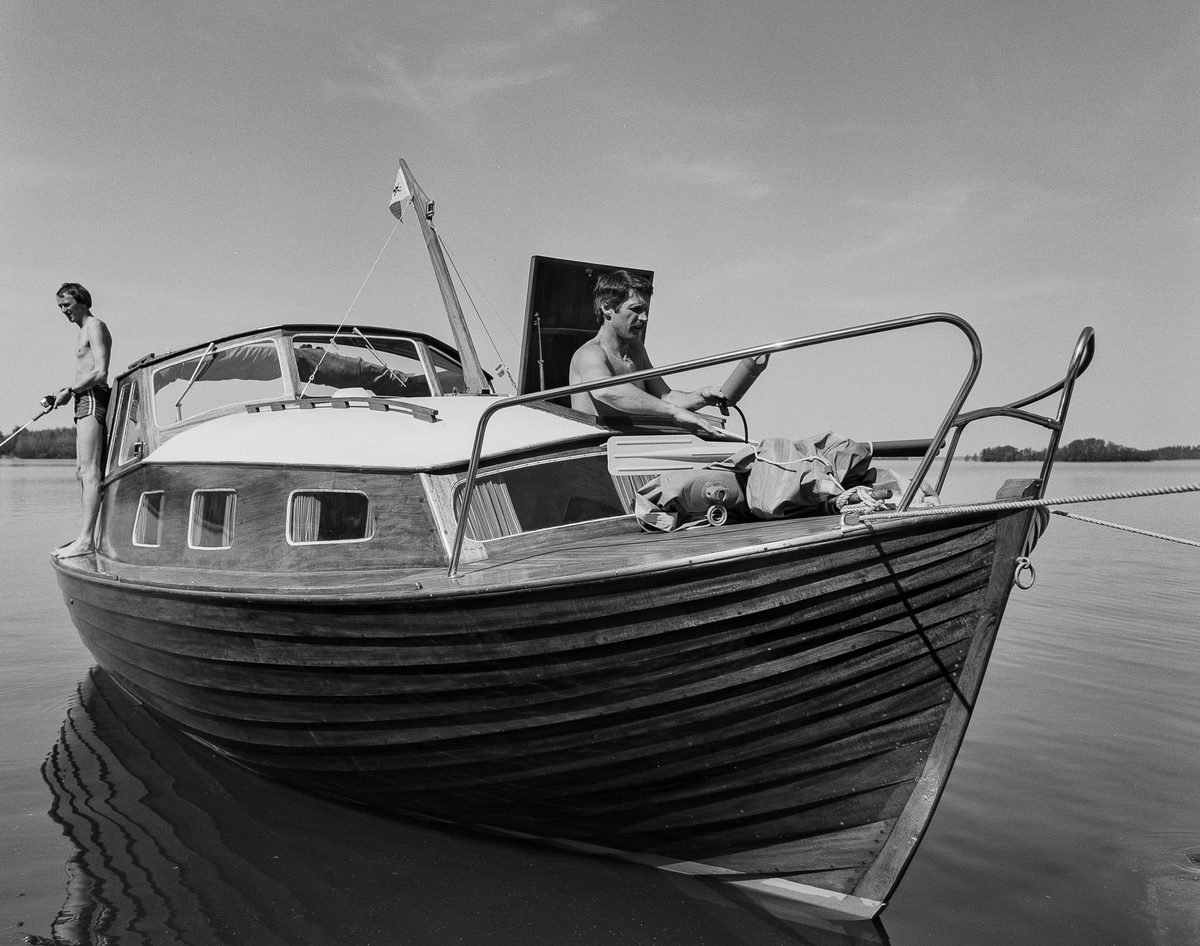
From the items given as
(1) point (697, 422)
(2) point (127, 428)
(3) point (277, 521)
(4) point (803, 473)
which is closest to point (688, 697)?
(4) point (803, 473)

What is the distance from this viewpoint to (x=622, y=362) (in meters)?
5.32

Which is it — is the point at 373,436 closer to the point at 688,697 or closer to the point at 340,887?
the point at 340,887

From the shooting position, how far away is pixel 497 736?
157 inches

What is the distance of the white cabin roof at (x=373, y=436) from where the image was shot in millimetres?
4785

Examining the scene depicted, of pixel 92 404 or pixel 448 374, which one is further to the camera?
pixel 92 404

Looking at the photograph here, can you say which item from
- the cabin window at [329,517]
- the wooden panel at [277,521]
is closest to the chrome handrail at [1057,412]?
the wooden panel at [277,521]

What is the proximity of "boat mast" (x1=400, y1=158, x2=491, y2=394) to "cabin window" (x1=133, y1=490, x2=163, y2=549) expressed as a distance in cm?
261

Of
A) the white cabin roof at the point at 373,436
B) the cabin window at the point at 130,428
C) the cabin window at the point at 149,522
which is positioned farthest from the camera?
the cabin window at the point at 130,428

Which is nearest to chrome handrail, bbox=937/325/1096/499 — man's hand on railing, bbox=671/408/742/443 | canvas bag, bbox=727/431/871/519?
canvas bag, bbox=727/431/871/519

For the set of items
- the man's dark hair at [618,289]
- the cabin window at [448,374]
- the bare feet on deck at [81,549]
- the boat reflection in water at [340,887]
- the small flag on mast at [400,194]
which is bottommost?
the boat reflection in water at [340,887]

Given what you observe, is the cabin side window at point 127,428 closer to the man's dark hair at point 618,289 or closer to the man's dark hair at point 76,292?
the man's dark hair at point 76,292

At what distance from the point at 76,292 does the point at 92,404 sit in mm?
971

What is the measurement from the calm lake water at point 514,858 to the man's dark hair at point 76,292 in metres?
3.66

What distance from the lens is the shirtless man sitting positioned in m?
5.09
